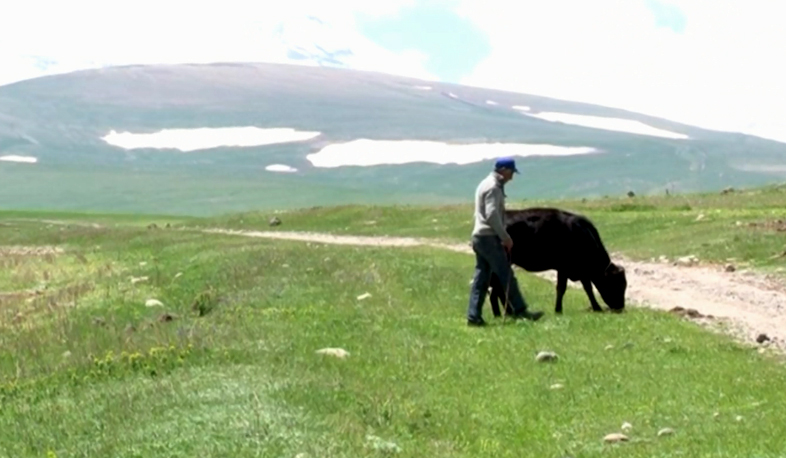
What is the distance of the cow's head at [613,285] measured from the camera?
24344 millimetres

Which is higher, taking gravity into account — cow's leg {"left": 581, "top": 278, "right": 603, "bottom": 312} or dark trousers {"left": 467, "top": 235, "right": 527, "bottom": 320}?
dark trousers {"left": 467, "top": 235, "right": 527, "bottom": 320}

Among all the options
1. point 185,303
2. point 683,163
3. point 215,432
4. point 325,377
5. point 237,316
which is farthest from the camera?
point 683,163

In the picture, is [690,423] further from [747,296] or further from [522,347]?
[747,296]

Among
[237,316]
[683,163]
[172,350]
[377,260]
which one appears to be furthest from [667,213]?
[683,163]

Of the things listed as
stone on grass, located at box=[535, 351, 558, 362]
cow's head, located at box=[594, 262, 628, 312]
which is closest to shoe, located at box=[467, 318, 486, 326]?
cow's head, located at box=[594, 262, 628, 312]

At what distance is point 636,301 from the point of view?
26.8 m

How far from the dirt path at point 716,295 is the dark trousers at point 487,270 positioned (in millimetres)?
3353

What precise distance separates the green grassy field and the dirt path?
111 cm

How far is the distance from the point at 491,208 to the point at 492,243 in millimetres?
614

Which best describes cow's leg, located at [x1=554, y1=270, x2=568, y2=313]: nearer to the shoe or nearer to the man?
the man

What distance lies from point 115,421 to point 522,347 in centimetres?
696

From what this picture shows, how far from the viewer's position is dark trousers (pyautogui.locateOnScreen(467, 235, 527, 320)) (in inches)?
857

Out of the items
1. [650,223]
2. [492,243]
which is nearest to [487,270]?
[492,243]

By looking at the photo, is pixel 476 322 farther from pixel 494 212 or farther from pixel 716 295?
pixel 716 295
